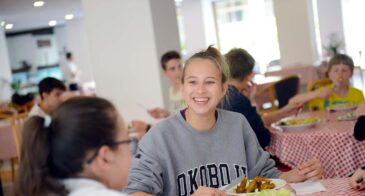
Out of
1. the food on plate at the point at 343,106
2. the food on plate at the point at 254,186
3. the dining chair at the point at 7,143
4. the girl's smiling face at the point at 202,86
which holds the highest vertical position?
the girl's smiling face at the point at 202,86

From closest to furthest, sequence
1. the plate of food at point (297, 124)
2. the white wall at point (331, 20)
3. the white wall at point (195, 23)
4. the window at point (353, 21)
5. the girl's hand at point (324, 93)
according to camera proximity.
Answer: the plate of food at point (297, 124)
the girl's hand at point (324, 93)
the window at point (353, 21)
the white wall at point (331, 20)
the white wall at point (195, 23)

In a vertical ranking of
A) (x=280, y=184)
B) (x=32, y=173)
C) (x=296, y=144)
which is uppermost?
(x=32, y=173)

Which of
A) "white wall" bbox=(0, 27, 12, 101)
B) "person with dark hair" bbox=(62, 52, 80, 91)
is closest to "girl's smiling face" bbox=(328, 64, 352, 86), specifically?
"white wall" bbox=(0, 27, 12, 101)

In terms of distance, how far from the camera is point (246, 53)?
10.8 ft

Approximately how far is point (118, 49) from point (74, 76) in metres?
9.73

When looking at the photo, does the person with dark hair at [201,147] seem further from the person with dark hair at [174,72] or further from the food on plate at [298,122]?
the person with dark hair at [174,72]

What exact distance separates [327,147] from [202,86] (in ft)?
5.07

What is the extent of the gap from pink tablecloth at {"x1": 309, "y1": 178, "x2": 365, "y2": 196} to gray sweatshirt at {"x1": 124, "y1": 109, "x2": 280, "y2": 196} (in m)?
0.23

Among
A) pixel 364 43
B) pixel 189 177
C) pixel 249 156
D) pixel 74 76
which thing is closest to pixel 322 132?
pixel 249 156

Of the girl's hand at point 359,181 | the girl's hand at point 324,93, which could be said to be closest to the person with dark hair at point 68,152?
the girl's hand at point 359,181

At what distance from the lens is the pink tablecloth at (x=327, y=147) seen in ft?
10.7

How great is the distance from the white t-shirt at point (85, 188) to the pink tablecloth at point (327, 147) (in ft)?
7.61

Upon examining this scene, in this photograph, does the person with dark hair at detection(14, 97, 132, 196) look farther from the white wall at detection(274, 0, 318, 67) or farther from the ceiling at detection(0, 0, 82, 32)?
the ceiling at detection(0, 0, 82, 32)

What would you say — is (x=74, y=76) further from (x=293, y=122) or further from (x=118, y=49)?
(x=293, y=122)
